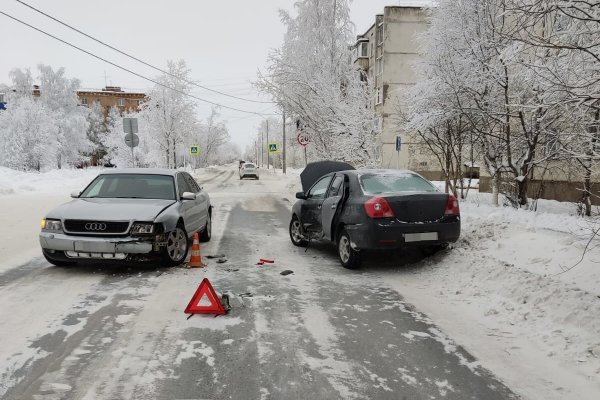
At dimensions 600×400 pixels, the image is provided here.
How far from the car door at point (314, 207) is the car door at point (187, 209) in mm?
2052

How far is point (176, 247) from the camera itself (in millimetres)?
7152

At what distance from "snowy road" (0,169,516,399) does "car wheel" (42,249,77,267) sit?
0.70ft

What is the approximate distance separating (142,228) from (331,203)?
305 cm

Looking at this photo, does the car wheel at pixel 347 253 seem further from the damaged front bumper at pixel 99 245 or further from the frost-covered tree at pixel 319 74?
the frost-covered tree at pixel 319 74

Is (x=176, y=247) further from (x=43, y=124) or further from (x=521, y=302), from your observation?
(x=43, y=124)

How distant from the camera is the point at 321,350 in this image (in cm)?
Result: 393

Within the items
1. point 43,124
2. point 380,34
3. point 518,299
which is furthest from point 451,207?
point 43,124

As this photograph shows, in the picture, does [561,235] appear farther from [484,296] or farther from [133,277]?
[133,277]

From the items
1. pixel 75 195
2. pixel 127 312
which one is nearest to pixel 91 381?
pixel 127 312

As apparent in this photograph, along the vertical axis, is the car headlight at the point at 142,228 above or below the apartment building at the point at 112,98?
below

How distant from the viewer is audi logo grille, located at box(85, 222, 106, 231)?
21.1ft

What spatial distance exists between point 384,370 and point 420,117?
1122cm

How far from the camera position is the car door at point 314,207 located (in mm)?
8297

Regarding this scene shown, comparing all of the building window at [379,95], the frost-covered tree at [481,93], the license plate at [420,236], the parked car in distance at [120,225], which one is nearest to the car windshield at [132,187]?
the parked car in distance at [120,225]
